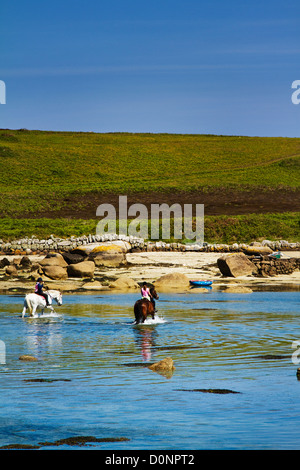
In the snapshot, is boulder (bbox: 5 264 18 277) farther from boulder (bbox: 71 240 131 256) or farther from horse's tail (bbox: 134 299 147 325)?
horse's tail (bbox: 134 299 147 325)

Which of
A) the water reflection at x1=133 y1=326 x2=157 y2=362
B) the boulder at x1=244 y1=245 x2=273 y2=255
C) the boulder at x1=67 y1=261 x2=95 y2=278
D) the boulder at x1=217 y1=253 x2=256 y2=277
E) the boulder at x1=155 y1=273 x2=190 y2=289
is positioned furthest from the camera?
the boulder at x1=244 y1=245 x2=273 y2=255

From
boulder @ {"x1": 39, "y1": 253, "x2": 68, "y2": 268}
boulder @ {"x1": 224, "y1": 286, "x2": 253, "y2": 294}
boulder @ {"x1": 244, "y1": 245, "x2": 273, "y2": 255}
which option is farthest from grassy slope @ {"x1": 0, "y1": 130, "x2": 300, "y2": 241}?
boulder @ {"x1": 224, "y1": 286, "x2": 253, "y2": 294}

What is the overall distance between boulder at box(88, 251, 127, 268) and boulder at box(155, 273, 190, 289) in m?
7.39

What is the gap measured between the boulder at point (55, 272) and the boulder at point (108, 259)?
5036mm

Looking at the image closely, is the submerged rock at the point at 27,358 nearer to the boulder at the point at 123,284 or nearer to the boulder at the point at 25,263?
the boulder at the point at 123,284

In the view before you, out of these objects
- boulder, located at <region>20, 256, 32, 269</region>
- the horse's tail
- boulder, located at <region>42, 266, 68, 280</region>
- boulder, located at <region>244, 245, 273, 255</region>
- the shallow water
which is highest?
boulder, located at <region>244, 245, 273, 255</region>

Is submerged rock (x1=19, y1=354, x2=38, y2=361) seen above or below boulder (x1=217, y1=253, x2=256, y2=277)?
below

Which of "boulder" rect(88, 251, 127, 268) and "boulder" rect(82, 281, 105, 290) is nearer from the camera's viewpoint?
"boulder" rect(82, 281, 105, 290)

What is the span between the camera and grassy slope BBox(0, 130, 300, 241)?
4070 inches

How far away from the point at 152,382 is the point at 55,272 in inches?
1058

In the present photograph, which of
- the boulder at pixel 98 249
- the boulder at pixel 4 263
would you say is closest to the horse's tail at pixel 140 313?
the boulder at pixel 98 249

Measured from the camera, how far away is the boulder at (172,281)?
38406 millimetres

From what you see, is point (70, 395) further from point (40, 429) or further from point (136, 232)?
point (136, 232)

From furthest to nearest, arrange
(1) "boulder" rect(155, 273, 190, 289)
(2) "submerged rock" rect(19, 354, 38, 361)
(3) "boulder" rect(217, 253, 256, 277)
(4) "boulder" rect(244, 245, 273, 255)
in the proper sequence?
(4) "boulder" rect(244, 245, 273, 255) < (3) "boulder" rect(217, 253, 256, 277) < (1) "boulder" rect(155, 273, 190, 289) < (2) "submerged rock" rect(19, 354, 38, 361)
